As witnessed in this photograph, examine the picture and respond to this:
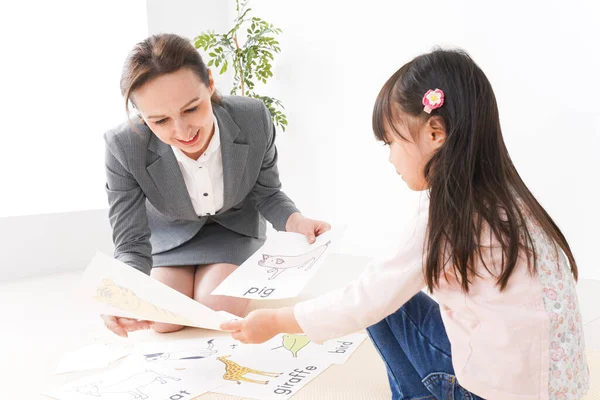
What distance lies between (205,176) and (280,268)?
1.49 ft

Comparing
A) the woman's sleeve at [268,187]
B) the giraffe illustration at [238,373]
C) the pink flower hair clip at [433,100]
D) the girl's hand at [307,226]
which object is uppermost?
the pink flower hair clip at [433,100]

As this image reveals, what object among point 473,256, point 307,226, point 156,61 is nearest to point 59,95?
point 156,61

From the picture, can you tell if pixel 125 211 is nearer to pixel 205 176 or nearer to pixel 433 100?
pixel 205 176

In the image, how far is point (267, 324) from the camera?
3.44ft

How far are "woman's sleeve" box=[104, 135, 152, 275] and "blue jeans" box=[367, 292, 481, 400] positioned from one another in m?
0.74

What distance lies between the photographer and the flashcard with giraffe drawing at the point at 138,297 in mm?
1174

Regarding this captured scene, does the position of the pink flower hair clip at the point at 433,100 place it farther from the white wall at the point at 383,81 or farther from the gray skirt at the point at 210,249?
the white wall at the point at 383,81

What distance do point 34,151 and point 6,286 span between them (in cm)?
68

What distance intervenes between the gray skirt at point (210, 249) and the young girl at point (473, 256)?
0.93m

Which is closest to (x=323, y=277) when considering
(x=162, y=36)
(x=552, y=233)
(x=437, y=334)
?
(x=162, y=36)

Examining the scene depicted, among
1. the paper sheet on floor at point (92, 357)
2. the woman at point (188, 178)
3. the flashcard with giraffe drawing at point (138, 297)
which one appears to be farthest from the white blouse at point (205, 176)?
the flashcard with giraffe drawing at point (138, 297)

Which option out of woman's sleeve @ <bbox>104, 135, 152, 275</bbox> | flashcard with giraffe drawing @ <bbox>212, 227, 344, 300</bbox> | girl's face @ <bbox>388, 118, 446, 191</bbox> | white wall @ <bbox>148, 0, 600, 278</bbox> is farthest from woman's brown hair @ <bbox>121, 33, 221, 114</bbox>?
white wall @ <bbox>148, 0, 600, 278</bbox>

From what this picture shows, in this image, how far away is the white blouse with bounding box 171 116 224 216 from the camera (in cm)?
173

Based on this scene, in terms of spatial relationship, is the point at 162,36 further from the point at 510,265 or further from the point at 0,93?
the point at 0,93
